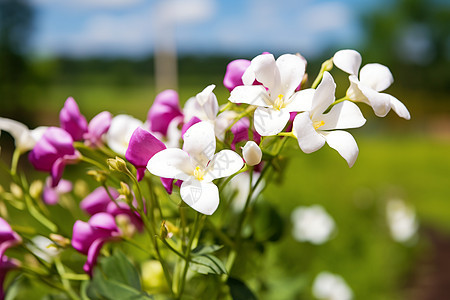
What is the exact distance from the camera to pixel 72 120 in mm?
486

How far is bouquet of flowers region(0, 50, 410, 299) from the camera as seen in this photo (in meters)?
0.38

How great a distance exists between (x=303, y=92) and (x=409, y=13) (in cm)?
1962

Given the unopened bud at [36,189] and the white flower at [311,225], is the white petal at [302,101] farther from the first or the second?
the white flower at [311,225]

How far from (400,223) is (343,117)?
7.00ft

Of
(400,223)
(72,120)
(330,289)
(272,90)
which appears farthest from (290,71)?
(400,223)

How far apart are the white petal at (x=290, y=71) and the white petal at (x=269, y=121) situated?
0.12ft

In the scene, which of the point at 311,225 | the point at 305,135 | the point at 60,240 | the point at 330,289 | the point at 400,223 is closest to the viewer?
the point at 305,135

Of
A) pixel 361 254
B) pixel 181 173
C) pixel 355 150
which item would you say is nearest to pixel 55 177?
pixel 181 173

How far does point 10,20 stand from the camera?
6484 mm

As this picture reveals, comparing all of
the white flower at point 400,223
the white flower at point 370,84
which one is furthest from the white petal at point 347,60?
the white flower at point 400,223

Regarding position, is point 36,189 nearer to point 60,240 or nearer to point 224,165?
point 60,240

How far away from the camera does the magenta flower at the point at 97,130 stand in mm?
481

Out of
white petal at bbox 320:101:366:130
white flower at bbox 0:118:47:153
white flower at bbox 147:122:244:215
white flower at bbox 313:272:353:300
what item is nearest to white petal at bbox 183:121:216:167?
white flower at bbox 147:122:244:215

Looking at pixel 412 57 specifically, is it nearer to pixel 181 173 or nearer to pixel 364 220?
pixel 364 220
